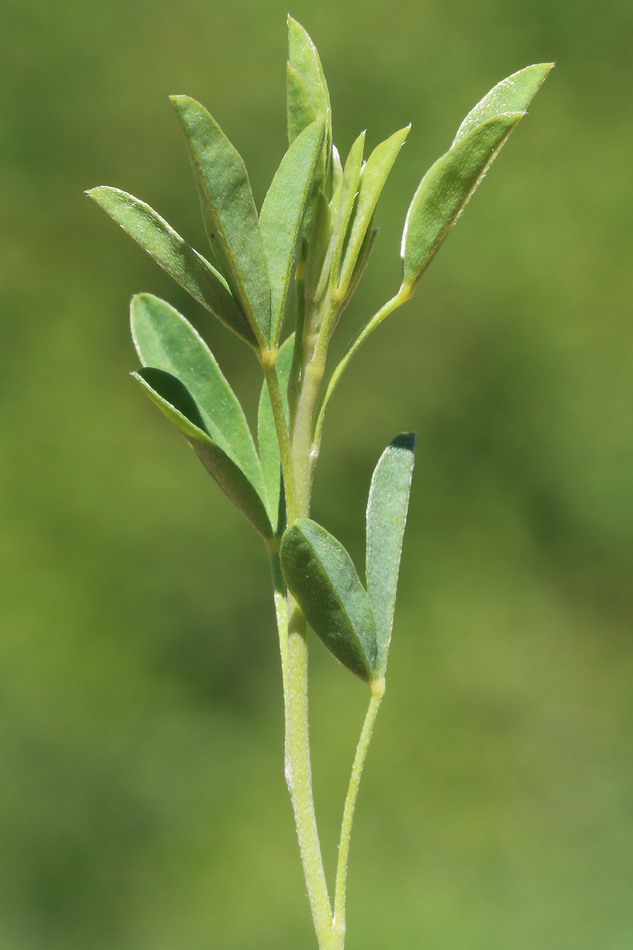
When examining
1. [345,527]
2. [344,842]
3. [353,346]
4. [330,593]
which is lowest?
[345,527]

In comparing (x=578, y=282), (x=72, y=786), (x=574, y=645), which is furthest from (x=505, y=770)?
(x=578, y=282)

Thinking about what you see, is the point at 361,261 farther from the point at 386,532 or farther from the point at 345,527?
the point at 345,527

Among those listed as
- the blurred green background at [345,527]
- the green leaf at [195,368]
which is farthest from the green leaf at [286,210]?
the blurred green background at [345,527]

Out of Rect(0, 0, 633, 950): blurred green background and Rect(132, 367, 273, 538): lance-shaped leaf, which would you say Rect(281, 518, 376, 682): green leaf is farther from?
Rect(0, 0, 633, 950): blurred green background

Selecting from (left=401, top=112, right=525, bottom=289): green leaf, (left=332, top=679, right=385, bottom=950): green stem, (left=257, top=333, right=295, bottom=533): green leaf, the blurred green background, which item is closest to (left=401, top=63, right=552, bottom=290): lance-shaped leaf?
(left=401, top=112, right=525, bottom=289): green leaf

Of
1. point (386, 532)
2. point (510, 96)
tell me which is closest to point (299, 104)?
point (510, 96)

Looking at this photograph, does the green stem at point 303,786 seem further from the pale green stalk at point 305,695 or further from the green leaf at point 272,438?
the green leaf at point 272,438

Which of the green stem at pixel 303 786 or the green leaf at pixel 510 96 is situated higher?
the green leaf at pixel 510 96
